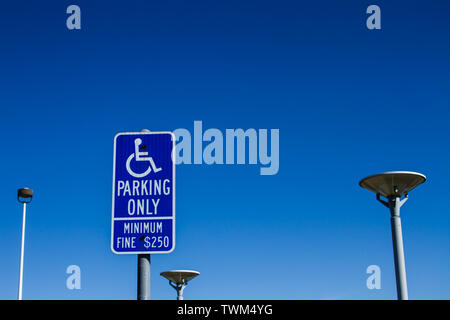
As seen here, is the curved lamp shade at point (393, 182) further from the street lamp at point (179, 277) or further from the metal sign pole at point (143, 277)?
the street lamp at point (179, 277)

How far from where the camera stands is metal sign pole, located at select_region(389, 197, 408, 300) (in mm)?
14680

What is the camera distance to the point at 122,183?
4.85 metres

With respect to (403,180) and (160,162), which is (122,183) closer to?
(160,162)

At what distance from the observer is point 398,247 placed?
15.1 meters

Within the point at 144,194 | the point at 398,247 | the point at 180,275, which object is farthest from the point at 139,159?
the point at 180,275

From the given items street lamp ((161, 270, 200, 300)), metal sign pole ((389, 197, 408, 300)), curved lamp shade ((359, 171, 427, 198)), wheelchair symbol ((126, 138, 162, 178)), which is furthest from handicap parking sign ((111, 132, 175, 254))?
street lamp ((161, 270, 200, 300))

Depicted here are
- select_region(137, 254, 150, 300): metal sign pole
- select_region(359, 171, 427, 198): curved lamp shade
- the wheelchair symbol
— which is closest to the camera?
select_region(137, 254, 150, 300): metal sign pole

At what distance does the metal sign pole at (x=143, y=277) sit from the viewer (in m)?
4.72

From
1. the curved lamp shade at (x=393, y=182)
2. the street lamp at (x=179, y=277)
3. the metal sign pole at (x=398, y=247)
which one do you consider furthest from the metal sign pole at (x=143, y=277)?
the street lamp at (x=179, y=277)

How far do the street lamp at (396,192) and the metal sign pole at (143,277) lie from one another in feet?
37.4

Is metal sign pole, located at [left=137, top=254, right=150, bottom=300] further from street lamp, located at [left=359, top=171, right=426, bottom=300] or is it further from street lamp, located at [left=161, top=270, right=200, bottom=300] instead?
street lamp, located at [left=161, top=270, right=200, bottom=300]

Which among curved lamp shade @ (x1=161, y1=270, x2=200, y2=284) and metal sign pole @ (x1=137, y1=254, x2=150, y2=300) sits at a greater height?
curved lamp shade @ (x1=161, y1=270, x2=200, y2=284)

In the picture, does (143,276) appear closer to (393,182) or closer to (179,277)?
(393,182)
